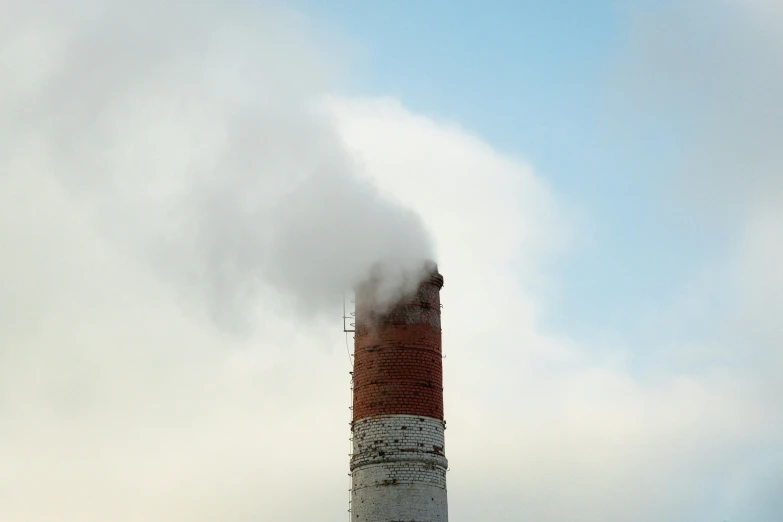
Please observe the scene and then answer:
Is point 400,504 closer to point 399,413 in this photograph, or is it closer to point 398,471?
point 398,471

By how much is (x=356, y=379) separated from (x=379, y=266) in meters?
3.46

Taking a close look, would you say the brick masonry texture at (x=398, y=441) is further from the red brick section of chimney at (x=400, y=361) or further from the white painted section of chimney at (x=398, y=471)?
the red brick section of chimney at (x=400, y=361)

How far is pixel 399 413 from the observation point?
2809 centimetres

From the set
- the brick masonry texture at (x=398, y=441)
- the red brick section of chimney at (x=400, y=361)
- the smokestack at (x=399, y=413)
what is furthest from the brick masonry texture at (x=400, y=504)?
the red brick section of chimney at (x=400, y=361)

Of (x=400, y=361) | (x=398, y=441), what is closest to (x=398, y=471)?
(x=398, y=441)

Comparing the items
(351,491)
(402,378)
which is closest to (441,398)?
(402,378)

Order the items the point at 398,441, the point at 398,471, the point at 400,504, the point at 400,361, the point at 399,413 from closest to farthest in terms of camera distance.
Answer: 1. the point at 400,504
2. the point at 398,471
3. the point at 398,441
4. the point at 399,413
5. the point at 400,361

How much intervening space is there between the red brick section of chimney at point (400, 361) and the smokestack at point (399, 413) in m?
→ 0.03

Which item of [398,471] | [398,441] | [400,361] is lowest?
[398,471]

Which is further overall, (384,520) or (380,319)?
(380,319)

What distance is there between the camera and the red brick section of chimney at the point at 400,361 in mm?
28359

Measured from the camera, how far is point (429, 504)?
27672mm

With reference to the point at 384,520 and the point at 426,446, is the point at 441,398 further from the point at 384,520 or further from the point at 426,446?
the point at 384,520

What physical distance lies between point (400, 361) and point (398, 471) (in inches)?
123
